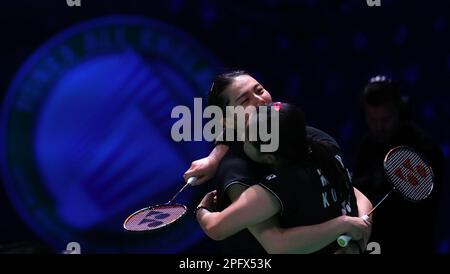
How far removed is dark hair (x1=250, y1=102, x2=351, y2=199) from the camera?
8.79 ft

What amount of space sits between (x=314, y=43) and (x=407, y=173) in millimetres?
1121

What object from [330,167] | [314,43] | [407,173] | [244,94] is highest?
[314,43]

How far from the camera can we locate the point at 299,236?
268 centimetres

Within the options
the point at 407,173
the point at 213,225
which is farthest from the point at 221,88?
the point at 407,173

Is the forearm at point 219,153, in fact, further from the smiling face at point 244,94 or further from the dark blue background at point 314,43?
the dark blue background at point 314,43

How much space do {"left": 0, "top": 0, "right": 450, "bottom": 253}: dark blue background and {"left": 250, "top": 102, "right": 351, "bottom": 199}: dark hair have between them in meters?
1.35

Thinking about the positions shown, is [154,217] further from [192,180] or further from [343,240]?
[343,240]

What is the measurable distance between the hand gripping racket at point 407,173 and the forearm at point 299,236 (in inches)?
22.5

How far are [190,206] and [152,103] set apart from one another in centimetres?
58

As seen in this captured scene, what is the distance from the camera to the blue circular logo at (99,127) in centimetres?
411

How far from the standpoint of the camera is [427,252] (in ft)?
12.8

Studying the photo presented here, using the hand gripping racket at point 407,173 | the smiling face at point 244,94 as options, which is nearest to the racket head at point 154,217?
the smiling face at point 244,94

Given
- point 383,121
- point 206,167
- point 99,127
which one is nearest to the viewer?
point 206,167
